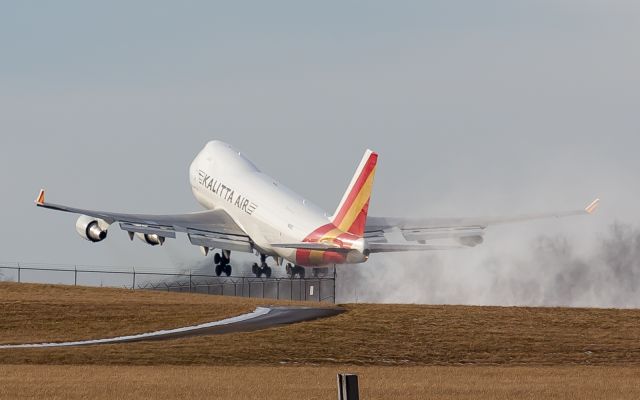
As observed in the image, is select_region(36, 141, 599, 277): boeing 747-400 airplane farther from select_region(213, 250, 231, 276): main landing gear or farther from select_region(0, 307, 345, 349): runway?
select_region(0, 307, 345, 349): runway

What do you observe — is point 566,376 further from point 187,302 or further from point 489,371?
point 187,302

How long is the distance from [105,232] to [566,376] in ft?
177

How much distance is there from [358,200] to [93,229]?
21.3 m

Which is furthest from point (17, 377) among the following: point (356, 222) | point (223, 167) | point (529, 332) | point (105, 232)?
point (223, 167)

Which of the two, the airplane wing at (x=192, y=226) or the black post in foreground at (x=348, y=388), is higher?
the airplane wing at (x=192, y=226)

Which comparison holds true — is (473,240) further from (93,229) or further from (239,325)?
(239,325)

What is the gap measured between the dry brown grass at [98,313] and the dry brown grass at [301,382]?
16586 mm

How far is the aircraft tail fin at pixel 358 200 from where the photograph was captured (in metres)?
89.5

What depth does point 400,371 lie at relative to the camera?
5469 cm

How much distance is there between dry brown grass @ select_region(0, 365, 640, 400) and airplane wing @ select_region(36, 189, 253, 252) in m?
44.2

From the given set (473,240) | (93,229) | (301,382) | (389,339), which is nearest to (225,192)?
(93,229)

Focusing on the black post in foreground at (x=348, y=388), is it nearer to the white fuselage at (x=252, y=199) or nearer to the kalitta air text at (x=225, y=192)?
the white fuselage at (x=252, y=199)

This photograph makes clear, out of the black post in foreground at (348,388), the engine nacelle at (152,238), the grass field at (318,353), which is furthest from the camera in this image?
the engine nacelle at (152,238)

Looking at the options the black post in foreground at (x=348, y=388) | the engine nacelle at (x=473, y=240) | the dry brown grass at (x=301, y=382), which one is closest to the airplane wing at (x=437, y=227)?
the engine nacelle at (x=473, y=240)
